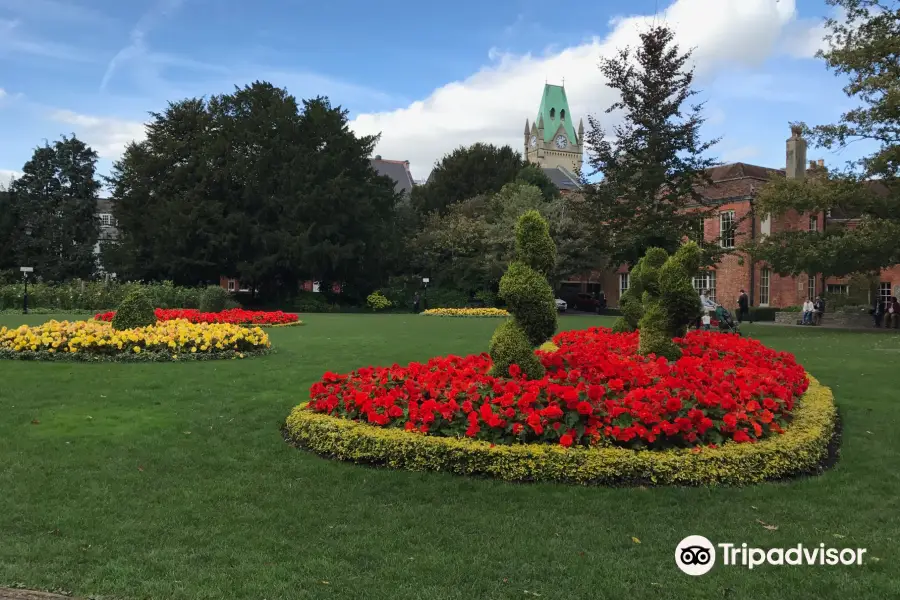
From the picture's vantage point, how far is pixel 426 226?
142 ft

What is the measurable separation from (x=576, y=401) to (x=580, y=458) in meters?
0.61

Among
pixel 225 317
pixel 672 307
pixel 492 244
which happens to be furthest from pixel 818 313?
pixel 225 317

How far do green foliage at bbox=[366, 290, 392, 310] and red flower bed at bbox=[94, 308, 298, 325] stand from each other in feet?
51.8

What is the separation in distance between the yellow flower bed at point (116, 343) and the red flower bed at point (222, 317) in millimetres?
5172

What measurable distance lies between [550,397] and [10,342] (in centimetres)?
1066

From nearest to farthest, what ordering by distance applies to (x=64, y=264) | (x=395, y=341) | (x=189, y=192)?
(x=395, y=341)
(x=189, y=192)
(x=64, y=264)

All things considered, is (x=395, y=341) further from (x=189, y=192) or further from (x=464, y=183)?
(x=464, y=183)

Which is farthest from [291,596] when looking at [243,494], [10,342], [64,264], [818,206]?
[64,264]

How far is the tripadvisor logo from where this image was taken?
3.41 m

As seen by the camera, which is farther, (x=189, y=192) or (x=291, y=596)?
(x=189, y=192)

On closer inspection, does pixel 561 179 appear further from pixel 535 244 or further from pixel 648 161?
pixel 535 244

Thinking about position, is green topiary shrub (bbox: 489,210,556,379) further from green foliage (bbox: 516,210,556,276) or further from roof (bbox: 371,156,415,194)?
roof (bbox: 371,156,415,194)

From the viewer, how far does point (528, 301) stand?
5.95 meters

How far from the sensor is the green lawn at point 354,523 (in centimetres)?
316
